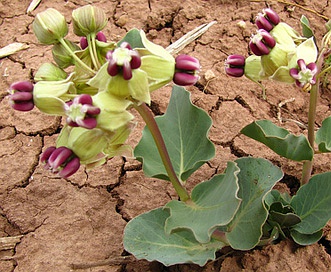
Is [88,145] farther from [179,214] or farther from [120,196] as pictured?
[120,196]

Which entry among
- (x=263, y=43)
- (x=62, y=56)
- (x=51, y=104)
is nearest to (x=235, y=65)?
(x=263, y=43)

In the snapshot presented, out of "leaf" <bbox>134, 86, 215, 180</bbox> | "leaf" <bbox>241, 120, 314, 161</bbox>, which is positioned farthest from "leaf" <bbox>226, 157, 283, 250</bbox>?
"leaf" <bbox>134, 86, 215, 180</bbox>

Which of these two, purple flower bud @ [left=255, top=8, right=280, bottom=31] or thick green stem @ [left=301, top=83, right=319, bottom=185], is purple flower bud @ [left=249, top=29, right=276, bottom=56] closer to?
purple flower bud @ [left=255, top=8, right=280, bottom=31]

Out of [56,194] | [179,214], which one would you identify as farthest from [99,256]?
[179,214]

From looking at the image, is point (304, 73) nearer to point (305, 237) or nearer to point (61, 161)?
point (305, 237)

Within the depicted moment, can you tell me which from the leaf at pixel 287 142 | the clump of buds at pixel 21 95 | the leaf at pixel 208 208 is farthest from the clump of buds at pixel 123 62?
the leaf at pixel 287 142

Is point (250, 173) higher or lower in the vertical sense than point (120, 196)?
higher
